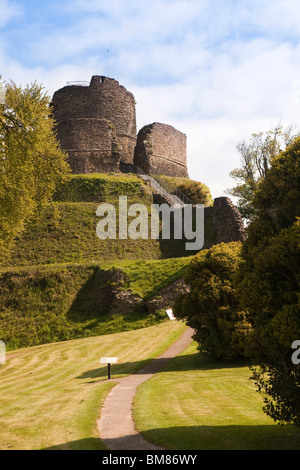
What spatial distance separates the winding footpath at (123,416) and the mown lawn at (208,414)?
24 centimetres

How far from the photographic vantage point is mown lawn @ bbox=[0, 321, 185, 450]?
9.20 meters

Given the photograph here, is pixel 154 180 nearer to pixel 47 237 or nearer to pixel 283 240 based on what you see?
pixel 47 237

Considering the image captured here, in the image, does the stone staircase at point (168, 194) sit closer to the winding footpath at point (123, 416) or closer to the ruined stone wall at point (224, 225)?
the ruined stone wall at point (224, 225)

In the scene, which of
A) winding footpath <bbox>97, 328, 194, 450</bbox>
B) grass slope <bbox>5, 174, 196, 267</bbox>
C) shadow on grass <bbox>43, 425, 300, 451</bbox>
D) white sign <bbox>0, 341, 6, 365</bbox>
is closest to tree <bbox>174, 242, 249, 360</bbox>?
winding footpath <bbox>97, 328, 194, 450</bbox>

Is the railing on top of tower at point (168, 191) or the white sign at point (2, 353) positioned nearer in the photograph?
the white sign at point (2, 353)

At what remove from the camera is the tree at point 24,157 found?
17.7 m

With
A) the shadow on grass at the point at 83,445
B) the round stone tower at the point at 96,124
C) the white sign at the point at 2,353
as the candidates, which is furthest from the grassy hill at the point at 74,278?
the round stone tower at the point at 96,124

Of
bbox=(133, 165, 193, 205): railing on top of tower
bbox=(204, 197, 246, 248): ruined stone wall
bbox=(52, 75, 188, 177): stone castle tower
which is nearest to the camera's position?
bbox=(204, 197, 246, 248): ruined stone wall

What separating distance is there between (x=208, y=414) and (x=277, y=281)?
3.91 m

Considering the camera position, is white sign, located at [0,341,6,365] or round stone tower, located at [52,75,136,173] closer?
white sign, located at [0,341,6,365]

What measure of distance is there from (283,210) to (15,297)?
76.7ft

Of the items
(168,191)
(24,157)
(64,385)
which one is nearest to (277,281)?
(64,385)

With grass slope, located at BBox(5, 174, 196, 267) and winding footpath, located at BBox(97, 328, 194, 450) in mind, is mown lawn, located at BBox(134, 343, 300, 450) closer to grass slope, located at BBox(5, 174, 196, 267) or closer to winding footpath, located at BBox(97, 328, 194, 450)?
winding footpath, located at BBox(97, 328, 194, 450)

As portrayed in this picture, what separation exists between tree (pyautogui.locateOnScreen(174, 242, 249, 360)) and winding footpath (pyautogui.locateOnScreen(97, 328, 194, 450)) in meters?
2.16
